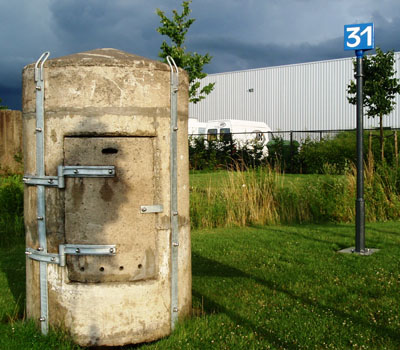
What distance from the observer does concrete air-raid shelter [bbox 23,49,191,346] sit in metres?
4.22

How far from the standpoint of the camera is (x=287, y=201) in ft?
36.4

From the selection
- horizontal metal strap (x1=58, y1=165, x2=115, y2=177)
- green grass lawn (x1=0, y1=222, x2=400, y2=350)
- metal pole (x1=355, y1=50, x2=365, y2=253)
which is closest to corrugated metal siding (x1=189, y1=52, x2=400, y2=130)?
metal pole (x1=355, y1=50, x2=365, y2=253)

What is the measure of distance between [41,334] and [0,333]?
40cm

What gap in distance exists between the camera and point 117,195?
425 centimetres

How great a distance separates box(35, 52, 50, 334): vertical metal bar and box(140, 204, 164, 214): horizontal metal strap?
0.80 m

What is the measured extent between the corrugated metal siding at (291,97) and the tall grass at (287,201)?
74.1 feet

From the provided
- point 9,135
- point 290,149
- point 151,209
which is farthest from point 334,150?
point 151,209

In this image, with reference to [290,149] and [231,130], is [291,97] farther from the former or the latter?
[290,149]

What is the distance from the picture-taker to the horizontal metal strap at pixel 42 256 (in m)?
4.29

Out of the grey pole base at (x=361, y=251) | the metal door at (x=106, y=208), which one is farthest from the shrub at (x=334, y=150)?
the metal door at (x=106, y=208)

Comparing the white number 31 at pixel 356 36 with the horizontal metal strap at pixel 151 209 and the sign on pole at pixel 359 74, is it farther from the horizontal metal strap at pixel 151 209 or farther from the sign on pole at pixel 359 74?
the horizontal metal strap at pixel 151 209

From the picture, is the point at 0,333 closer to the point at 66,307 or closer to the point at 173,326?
the point at 66,307

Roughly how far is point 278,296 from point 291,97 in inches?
1300

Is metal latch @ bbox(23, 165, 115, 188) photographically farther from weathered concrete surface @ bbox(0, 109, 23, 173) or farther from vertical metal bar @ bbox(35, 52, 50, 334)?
weathered concrete surface @ bbox(0, 109, 23, 173)
